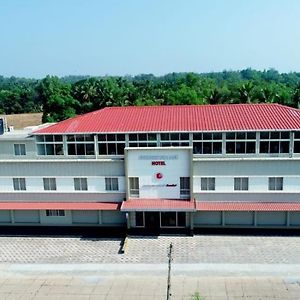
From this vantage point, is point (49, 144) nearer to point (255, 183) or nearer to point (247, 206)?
point (247, 206)

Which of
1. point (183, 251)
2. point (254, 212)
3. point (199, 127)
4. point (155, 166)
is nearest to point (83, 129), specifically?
point (155, 166)

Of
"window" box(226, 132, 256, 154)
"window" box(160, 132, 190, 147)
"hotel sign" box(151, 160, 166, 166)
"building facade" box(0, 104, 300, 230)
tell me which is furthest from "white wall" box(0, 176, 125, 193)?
"window" box(226, 132, 256, 154)

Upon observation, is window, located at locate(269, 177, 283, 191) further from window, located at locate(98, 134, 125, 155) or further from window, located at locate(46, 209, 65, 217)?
window, located at locate(46, 209, 65, 217)

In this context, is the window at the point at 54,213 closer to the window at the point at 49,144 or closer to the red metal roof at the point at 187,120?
the window at the point at 49,144

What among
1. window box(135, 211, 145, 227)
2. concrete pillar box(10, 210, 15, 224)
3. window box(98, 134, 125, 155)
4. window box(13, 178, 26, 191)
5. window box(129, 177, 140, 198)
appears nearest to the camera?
window box(129, 177, 140, 198)

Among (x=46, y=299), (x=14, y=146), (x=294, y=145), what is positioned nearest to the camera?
(x=46, y=299)

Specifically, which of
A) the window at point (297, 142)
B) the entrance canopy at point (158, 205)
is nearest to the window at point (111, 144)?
the entrance canopy at point (158, 205)

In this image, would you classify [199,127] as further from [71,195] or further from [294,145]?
[71,195]
